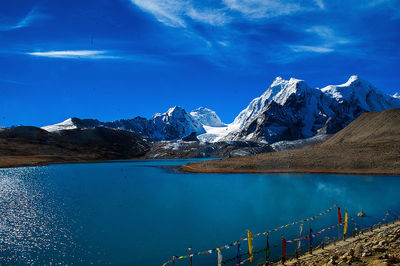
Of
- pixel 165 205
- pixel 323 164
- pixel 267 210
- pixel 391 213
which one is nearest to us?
pixel 391 213

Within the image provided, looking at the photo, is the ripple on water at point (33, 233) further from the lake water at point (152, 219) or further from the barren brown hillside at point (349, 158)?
the barren brown hillside at point (349, 158)

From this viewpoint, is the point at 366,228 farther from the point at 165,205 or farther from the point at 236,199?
the point at 165,205

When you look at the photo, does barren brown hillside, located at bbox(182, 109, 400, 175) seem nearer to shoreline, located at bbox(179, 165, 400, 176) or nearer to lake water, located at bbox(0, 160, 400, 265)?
shoreline, located at bbox(179, 165, 400, 176)

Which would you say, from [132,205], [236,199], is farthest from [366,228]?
[132,205]

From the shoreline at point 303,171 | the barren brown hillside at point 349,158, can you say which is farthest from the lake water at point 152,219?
the barren brown hillside at point 349,158

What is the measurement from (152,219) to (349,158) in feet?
232

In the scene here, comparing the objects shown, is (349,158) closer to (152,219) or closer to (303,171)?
(303,171)

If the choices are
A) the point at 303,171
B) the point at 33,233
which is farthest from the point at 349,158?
the point at 33,233

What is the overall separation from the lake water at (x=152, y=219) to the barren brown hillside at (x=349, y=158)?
28.6 m

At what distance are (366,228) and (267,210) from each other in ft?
35.1

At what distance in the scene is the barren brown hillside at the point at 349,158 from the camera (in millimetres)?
74000

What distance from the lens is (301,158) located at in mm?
87688

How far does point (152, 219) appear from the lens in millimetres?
29234

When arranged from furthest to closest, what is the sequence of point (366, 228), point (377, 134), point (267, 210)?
1. point (377, 134)
2. point (267, 210)
3. point (366, 228)
